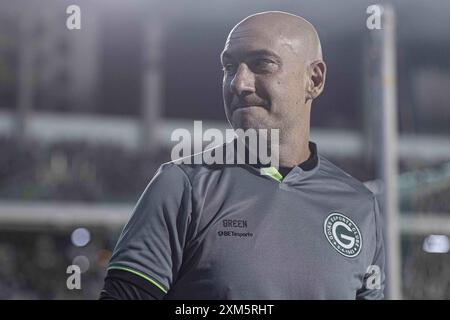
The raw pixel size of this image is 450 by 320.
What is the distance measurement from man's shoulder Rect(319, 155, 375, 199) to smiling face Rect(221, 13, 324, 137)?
29 cm

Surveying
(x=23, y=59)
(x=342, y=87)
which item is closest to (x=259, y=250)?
(x=342, y=87)

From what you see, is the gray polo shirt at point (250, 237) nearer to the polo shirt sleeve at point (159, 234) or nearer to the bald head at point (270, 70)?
the polo shirt sleeve at point (159, 234)

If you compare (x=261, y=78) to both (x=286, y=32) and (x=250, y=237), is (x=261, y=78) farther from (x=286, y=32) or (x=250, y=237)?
(x=250, y=237)

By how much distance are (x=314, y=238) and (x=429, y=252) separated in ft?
12.6

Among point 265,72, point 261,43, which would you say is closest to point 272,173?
point 265,72

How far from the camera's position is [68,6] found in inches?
156

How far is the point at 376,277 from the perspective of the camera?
312 centimetres

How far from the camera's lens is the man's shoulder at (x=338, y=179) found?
10.7ft

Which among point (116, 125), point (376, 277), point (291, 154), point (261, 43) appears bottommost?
point (376, 277)

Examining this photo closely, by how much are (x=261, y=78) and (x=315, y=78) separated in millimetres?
255

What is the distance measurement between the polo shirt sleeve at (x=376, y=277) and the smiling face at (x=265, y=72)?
0.64 metres

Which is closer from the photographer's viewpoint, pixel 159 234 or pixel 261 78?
pixel 159 234

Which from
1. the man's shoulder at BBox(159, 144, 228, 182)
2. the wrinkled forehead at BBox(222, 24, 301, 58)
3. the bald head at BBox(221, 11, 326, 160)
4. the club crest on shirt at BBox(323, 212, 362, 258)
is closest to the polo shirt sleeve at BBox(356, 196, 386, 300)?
the club crest on shirt at BBox(323, 212, 362, 258)
